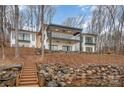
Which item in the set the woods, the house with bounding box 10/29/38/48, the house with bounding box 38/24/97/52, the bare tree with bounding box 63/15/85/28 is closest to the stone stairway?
the woods

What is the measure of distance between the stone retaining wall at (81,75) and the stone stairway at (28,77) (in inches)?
4.7

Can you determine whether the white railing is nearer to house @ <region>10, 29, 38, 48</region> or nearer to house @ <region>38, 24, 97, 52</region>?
house @ <region>38, 24, 97, 52</region>

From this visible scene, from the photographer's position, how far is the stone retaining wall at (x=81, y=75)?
3.39 metres

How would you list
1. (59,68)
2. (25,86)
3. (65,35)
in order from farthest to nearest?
(65,35)
(59,68)
(25,86)

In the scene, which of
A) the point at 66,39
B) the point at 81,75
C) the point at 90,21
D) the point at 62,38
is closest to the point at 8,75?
the point at 81,75

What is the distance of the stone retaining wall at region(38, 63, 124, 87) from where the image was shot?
339 cm

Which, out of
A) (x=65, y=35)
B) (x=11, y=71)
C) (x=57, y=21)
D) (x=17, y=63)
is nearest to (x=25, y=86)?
(x=11, y=71)

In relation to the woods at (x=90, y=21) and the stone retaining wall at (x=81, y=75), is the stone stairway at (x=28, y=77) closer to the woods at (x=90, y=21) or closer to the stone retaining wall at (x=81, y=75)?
the stone retaining wall at (x=81, y=75)

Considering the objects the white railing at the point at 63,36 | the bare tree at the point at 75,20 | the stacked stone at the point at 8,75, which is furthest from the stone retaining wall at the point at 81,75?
the white railing at the point at 63,36

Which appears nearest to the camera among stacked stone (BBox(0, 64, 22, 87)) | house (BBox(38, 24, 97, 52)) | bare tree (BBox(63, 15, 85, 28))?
stacked stone (BBox(0, 64, 22, 87))

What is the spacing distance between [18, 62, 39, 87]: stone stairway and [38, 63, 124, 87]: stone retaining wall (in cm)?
12
